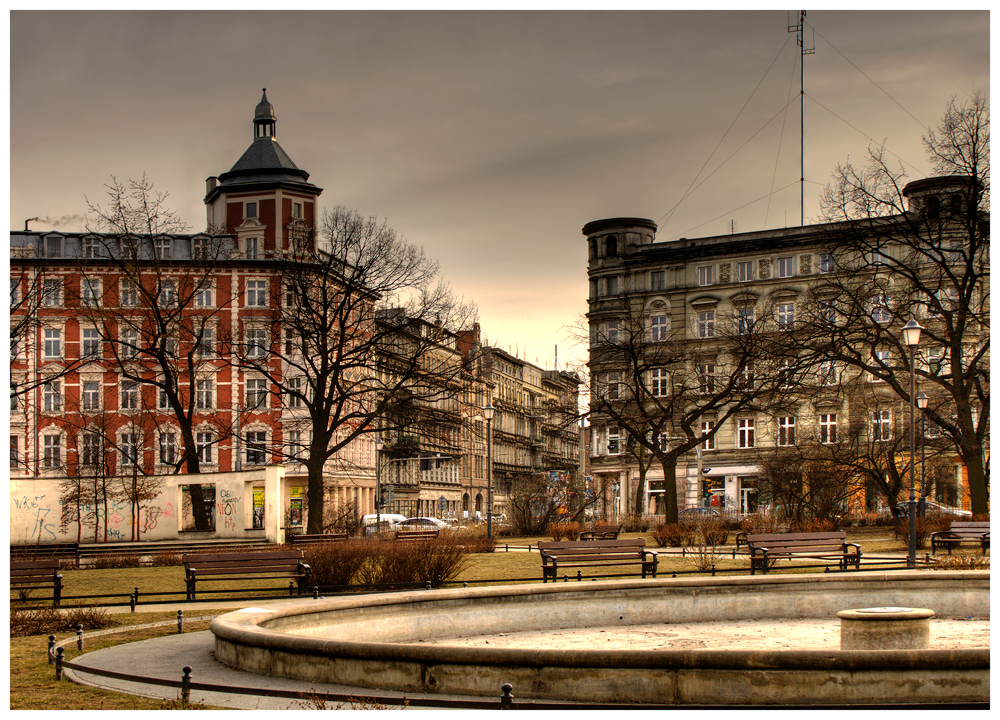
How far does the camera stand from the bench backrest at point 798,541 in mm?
24455

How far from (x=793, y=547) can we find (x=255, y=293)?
52.6 metres

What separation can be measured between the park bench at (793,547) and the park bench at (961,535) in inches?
145

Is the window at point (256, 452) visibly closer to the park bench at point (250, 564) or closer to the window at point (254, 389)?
the window at point (254, 389)

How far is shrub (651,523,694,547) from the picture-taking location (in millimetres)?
33125

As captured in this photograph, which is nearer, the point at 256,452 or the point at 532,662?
the point at 532,662

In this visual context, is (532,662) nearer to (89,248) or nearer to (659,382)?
(89,248)

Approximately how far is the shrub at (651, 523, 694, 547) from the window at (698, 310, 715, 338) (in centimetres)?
4446

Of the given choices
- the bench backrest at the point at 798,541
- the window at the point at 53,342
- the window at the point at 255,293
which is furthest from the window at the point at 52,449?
the bench backrest at the point at 798,541

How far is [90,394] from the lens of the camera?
230ft

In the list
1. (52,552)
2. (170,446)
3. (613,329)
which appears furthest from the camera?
(613,329)

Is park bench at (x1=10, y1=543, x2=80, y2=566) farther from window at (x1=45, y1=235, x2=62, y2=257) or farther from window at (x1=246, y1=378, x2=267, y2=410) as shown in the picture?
window at (x1=45, y1=235, x2=62, y2=257)

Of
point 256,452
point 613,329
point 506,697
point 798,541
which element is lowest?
point 798,541

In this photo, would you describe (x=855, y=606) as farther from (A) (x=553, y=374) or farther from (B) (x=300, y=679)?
(A) (x=553, y=374)

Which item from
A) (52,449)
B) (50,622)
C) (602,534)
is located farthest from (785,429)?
(50,622)
